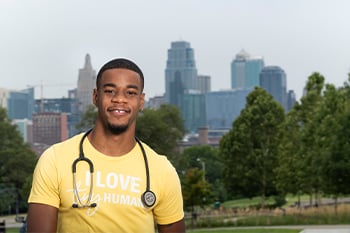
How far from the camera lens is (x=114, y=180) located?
12.6ft

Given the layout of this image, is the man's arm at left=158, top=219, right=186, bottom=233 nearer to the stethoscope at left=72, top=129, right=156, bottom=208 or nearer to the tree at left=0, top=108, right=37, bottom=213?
the stethoscope at left=72, top=129, right=156, bottom=208

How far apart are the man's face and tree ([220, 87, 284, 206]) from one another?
4716 centimetres

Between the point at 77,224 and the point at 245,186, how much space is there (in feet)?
163

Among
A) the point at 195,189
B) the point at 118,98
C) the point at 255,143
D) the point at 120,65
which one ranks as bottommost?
the point at 118,98

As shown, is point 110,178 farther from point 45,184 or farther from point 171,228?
point 171,228

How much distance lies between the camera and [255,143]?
52156 mm

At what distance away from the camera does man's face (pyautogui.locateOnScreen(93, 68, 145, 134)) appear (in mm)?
3939

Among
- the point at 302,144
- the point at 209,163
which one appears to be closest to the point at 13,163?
the point at 209,163

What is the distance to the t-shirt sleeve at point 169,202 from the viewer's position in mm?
3984

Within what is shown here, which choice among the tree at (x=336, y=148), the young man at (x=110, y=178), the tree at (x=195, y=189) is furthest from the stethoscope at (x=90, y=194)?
the tree at (x=195, y=189)

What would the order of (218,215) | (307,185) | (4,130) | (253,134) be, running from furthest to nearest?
1. (4,130)
2. (253,134)
3. (218,215)
4. (307,185)

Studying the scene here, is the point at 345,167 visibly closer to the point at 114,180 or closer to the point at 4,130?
the point at 114,180

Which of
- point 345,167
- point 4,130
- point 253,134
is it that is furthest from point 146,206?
point 4,130

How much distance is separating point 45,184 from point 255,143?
48.6m
